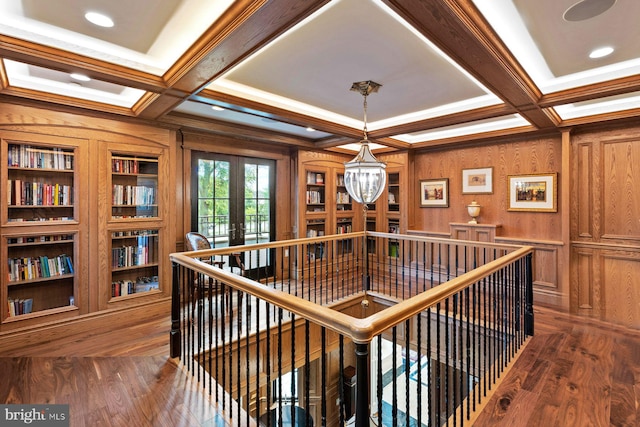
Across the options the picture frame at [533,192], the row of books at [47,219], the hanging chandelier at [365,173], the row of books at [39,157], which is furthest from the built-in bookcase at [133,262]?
the picture frame at [533,192]

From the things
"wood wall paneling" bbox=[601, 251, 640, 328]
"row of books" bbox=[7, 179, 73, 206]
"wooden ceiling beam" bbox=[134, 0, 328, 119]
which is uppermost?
"wooden ceiling beam" bbox=[134, 0, 328, 119]

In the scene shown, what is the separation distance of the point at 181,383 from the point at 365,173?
238cm

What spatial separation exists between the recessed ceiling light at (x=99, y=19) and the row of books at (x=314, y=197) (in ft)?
13.1

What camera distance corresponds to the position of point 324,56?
2.56m

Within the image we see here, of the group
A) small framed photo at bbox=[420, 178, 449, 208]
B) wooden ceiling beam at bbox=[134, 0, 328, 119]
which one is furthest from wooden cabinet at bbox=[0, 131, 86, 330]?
small framed photo at bbox=[420, 178, 449, 208]

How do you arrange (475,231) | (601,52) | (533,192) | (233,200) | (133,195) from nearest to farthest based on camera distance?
(601,52) < (133,195) < (533,192) < (233,200) < (475,231)

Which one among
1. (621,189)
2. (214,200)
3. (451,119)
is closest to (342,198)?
(214,200)

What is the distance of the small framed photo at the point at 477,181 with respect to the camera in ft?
16.8

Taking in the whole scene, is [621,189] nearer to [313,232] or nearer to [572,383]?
[572,383]

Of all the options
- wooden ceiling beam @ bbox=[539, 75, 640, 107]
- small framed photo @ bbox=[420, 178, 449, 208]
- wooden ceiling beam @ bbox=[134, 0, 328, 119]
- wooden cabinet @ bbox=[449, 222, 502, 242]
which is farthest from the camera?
small framed photo @ bbox=[420, 178, 449, 208]

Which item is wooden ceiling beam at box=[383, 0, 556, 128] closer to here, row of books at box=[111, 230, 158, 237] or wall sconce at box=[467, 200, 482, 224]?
wall sconce at box=[467, 200, 482, 224]

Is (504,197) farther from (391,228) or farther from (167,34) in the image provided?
(167,34)

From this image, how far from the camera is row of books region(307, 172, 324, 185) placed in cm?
582

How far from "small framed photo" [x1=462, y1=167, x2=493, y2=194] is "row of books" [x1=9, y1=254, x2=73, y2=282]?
18.7 feet
